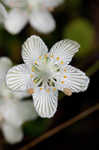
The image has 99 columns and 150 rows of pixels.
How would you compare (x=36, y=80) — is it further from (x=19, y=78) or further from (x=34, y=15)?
(x=34, y=15)

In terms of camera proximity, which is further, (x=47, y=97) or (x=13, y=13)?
(x=13, y=13)

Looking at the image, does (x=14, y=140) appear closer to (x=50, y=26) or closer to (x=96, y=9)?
(x=50, y=26)

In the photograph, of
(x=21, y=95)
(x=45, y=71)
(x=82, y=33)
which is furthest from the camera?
(x=82, y=33)

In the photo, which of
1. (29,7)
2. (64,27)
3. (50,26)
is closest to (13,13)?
(29,7)

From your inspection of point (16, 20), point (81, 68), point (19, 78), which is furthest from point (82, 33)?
point (19, 78)

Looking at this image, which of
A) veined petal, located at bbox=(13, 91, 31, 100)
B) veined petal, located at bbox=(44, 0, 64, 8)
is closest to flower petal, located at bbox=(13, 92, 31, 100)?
veined petal, located at bbox=(13, 91, 31, 100)

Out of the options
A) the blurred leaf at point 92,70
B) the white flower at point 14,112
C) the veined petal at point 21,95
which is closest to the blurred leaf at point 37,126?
the white flower at point 14,112

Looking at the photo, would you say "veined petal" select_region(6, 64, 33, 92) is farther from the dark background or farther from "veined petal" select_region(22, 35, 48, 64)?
the dark background
